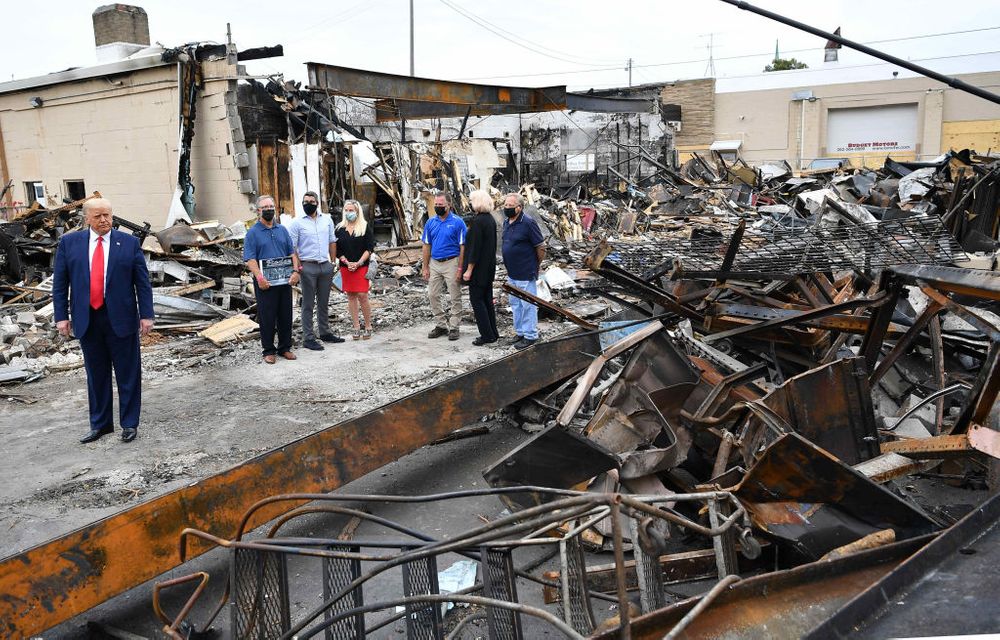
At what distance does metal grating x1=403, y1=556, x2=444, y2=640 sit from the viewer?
2.59m

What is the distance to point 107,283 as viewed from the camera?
538 cm

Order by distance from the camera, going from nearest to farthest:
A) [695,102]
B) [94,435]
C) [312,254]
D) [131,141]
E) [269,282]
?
1. [94,435]
2. [269,282]
3. [312,254]
4. [131,141]
5. [695,102]

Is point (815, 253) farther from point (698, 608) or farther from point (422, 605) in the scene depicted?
point (698, 608)

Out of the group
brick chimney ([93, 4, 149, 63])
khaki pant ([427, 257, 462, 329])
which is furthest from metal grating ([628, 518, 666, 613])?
brick chimney ([93, 4, 149, 63])

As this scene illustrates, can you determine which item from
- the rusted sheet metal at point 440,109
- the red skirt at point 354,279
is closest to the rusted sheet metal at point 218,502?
the red skirt at point 354,279

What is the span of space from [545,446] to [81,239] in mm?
3909

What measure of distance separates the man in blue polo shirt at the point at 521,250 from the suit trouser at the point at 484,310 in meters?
0.37

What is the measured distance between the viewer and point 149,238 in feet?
38.9

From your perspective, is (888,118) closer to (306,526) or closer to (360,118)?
(360,118)

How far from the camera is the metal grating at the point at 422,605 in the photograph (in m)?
2.59

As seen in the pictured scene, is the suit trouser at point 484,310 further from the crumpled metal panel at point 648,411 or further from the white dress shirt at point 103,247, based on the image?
the crumpled metal panel at point 648,411

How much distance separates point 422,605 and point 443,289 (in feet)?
21.4

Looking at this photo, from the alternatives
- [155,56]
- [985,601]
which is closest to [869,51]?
[985,601]

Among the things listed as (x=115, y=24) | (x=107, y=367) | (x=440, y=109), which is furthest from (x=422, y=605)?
(x=115, y=24)
